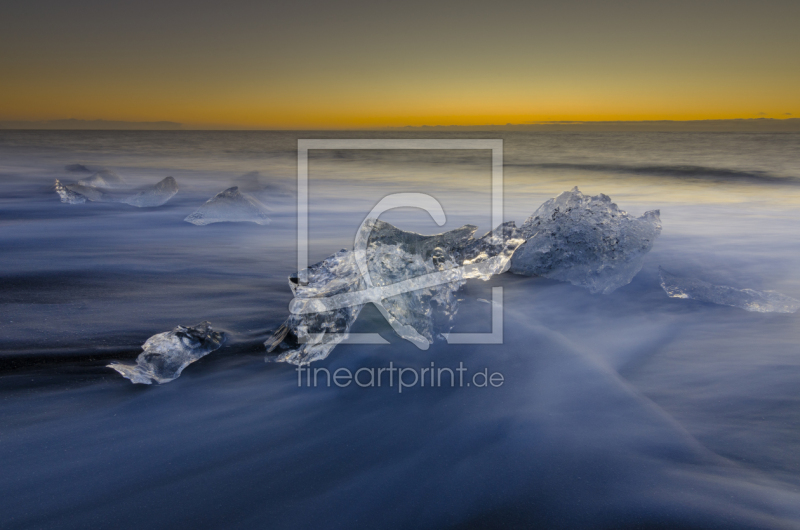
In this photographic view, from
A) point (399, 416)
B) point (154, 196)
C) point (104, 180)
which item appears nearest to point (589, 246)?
point (399, 416)

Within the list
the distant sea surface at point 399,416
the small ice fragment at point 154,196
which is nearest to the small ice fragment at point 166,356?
the distant sea surface at point 399,416

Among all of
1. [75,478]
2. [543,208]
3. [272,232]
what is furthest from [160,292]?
[543,208]

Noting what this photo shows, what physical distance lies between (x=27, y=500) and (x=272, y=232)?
5524 mm

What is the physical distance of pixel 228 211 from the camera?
7648mm

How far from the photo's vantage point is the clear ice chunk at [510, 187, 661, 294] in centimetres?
420

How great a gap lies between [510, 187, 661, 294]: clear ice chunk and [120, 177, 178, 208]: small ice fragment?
7.83m

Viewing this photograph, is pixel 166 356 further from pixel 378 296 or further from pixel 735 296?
pixel 735 296

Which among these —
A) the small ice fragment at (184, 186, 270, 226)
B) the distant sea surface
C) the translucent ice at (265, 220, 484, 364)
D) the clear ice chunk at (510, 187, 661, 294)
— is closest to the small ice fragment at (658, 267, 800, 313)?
the distant sea surface

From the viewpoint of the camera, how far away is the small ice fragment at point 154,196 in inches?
373

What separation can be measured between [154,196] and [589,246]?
28.4 ft

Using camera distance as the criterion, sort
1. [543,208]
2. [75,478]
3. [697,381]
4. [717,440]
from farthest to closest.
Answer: [543,208]
[697,381]
[717,440]
[75,478]

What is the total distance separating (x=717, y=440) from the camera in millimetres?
2334

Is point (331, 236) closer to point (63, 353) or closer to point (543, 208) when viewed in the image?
point (543, 208)

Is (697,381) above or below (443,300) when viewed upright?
below
